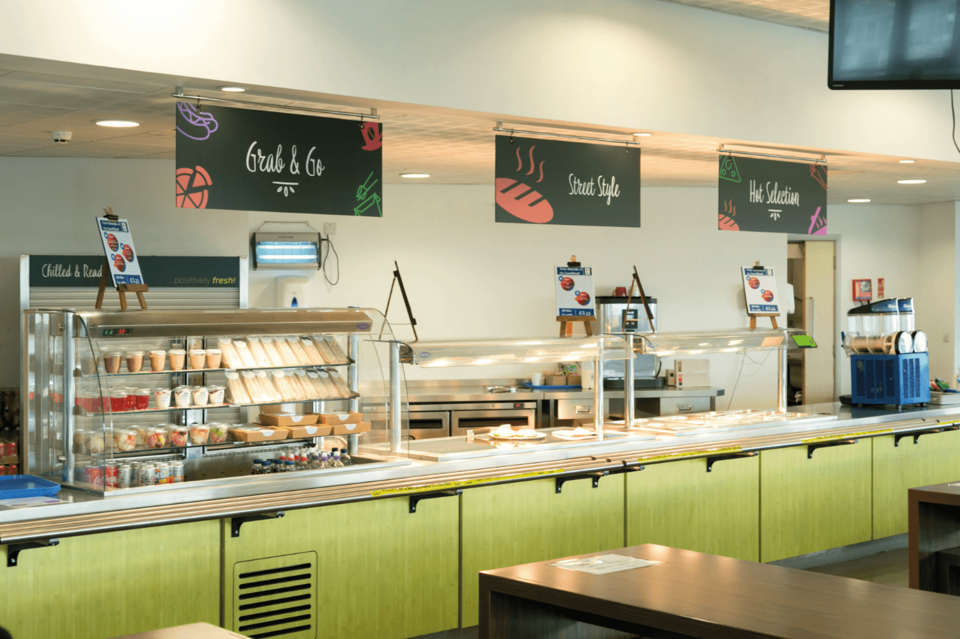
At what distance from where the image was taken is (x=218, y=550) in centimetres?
376

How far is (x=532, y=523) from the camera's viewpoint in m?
4.68

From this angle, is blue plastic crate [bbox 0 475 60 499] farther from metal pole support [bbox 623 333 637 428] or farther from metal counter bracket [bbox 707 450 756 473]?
metal counter bracket [bbox 707 450 756 473]

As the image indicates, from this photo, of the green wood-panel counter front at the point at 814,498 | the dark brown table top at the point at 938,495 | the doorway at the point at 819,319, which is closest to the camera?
the dark brown table top at the point at 938,495

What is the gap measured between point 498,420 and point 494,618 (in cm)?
510

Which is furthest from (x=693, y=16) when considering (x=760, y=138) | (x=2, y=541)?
(x=2, y=541)

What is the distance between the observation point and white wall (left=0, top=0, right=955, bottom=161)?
3.67 m

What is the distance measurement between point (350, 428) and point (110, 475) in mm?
1166

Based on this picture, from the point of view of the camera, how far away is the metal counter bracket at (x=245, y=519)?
3762 millimetres

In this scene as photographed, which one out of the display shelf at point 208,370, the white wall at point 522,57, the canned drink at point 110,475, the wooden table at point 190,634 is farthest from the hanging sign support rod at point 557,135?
the wooden table at point 190,634

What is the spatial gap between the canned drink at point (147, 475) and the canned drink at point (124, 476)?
0.17 feet

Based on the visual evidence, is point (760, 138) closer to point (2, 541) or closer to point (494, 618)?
point (494, 618)

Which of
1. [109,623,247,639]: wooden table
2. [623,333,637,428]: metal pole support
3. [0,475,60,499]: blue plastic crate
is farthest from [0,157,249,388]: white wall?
[109,623,247,639]: wooden table

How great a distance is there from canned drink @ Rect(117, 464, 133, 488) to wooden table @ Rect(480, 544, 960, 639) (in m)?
1.82

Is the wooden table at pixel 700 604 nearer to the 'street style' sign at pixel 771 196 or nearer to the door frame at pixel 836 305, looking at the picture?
the 'street style' sign at pixel 771 196
